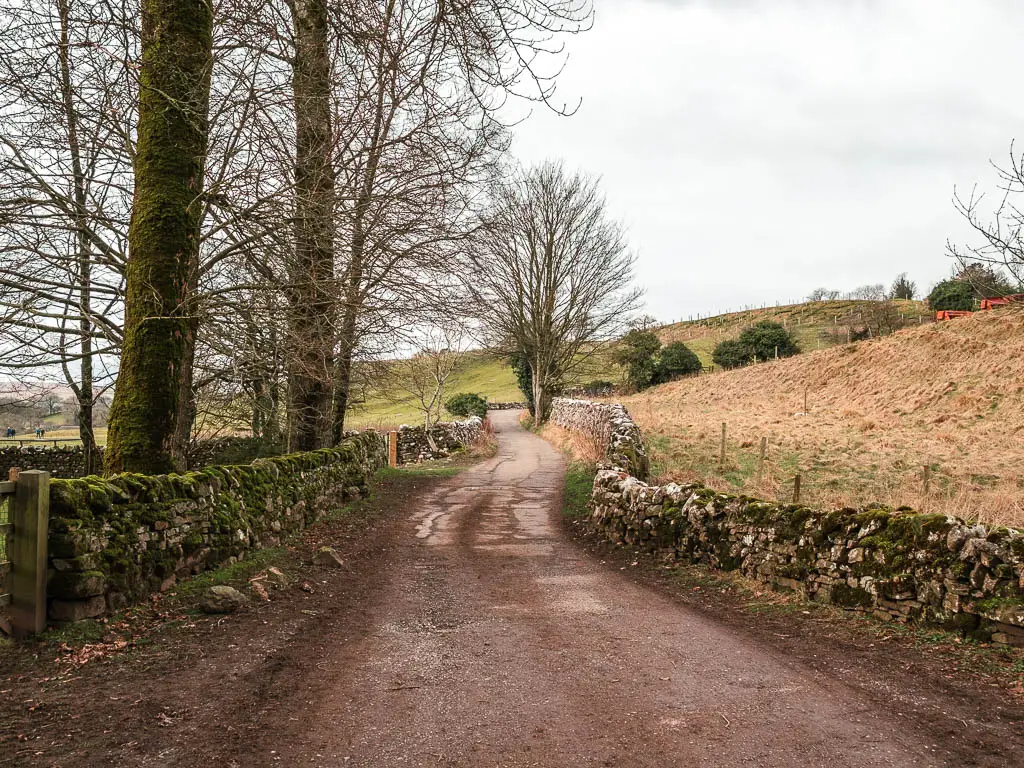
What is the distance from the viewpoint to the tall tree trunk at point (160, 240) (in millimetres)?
7609

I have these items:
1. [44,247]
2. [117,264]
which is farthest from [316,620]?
[44,247]

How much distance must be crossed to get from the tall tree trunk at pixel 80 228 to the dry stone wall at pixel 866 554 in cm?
811

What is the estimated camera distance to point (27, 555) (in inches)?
204

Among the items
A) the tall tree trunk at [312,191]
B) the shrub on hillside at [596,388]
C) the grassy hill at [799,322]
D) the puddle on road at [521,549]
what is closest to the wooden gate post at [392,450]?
the tall tree trunk at [312,191]

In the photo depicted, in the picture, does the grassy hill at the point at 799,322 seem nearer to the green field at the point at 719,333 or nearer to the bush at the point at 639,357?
the green field at the point at 719,333

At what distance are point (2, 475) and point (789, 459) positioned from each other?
1003 inches

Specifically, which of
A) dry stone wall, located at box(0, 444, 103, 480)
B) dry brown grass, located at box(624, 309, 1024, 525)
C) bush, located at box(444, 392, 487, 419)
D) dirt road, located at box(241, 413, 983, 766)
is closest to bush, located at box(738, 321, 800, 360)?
dry brown grass, located at box(624, 309, 1024, 525)

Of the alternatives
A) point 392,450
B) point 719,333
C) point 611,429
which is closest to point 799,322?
point 719,333

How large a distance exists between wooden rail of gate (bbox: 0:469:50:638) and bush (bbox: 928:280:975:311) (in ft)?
170

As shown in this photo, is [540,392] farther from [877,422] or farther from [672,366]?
[877,422]

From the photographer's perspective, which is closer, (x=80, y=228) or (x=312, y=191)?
(x=312, y=191)

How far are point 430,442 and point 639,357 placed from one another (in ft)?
90.6

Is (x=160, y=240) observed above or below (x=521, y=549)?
above

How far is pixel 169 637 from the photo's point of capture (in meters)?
5.61
